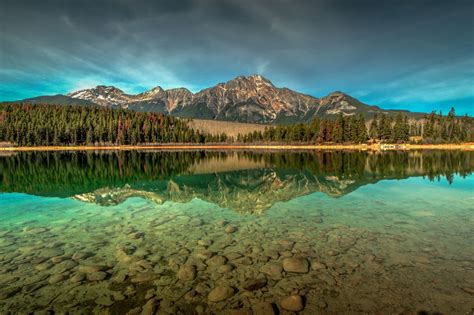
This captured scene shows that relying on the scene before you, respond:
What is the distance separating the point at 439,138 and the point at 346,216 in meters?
197

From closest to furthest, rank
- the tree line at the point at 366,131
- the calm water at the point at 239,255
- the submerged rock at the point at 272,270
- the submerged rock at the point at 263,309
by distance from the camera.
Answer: the submerged rock at the point at 263,309 → the calm water at the point at 239,255 → the submerged rock at the point at 272,270 → the tree line at the point at 366,131

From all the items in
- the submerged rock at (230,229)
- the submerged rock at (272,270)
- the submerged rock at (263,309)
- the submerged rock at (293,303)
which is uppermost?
the submerged rock at (293,303)

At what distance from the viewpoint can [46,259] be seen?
11.9 m

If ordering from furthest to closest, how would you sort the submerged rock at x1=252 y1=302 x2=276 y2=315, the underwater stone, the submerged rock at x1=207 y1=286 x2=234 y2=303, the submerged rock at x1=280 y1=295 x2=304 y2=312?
the underwater stone
the submerged rock at x1=207 y1=286 x2=234 y2=303
the submerged rock at x1=280 y1=295 x2=304 y2=312
the submerged rock at x1=252 y1=302 x2=276 y2=315

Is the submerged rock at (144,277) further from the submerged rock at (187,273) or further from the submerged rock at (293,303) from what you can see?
the submerged rock at (293,303)

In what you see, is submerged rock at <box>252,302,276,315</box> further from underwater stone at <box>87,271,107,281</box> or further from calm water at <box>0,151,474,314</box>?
underwater stone at <box>87,271,107,281</box>

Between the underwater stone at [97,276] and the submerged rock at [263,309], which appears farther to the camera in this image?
the underwater stone at [97,276]

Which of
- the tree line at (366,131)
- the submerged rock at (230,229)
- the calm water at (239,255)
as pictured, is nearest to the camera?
the calm water at (239,255)

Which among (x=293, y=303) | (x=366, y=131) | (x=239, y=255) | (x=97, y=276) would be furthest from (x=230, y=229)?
(x=366, y=131)

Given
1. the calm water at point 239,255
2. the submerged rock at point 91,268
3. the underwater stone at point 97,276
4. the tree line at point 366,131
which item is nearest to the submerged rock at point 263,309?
the calm water at point 239,255

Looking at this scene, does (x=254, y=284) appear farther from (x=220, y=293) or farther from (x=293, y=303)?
(x=293, y=303)

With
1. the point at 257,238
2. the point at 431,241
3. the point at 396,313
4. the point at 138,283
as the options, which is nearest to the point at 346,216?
the point at 431,241

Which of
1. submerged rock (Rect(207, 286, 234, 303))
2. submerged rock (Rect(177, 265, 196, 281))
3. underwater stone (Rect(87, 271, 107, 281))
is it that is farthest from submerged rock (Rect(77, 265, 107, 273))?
submerged rock (Rect(207, 286, 234, 303))

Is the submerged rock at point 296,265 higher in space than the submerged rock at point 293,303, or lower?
lower
